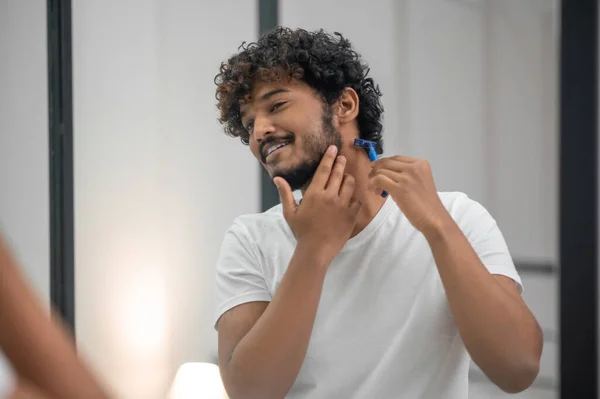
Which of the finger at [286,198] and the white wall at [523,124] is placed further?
the white wall at [523,124]

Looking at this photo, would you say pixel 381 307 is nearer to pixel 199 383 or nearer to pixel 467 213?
pixel 467 213

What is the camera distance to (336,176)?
112 centimetres

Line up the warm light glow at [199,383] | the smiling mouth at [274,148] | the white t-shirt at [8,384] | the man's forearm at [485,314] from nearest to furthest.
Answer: the white t-shirt at [8,384]
the man's forearm at [485,314]
the smiling mouth at [274,148]
the warm light glow at [199,383]

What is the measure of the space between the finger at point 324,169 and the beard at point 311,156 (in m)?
0.07

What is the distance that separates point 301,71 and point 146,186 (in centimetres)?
123

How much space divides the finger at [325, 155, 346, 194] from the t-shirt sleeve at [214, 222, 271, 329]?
8.9 inches

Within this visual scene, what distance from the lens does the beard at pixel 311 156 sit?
1202 millimetres

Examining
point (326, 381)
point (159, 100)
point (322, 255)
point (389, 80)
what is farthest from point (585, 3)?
point (159, 100)

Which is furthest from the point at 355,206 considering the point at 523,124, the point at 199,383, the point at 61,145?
the point at 61,145

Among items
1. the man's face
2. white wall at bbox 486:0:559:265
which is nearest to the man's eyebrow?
the man's face

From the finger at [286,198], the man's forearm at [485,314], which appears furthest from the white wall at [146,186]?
the man's forearm at [485,314]

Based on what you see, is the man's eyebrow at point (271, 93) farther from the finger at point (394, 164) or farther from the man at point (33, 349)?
the man at point (33, 349)

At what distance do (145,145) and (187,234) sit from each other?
383mm

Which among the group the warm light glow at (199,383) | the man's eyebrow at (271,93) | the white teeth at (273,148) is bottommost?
the warm light glow at (199,383)
